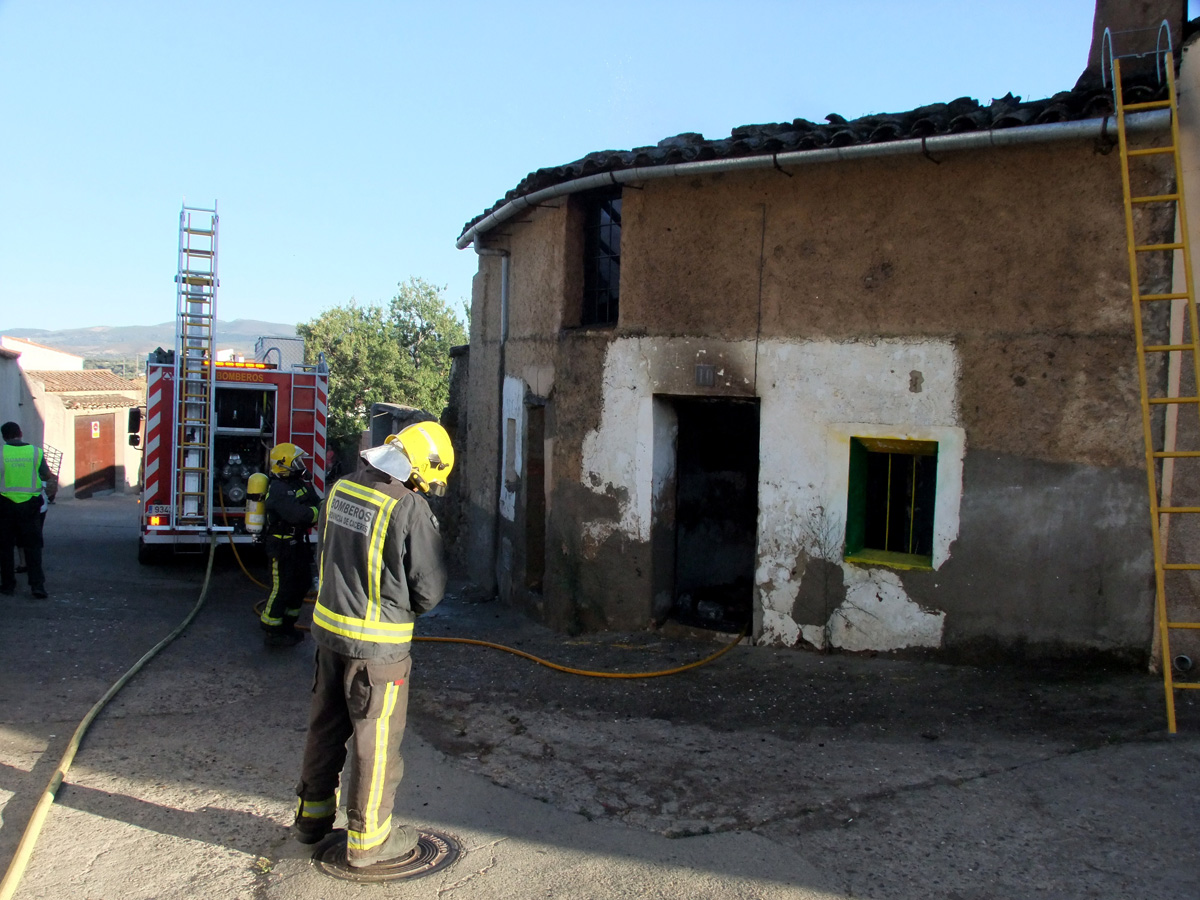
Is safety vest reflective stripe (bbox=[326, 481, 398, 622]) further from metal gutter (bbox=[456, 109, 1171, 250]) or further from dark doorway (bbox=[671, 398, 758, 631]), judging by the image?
dark doorway (bbox=[671, 398, 758, 631])

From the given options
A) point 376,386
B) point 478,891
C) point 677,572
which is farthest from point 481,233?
point 376,386

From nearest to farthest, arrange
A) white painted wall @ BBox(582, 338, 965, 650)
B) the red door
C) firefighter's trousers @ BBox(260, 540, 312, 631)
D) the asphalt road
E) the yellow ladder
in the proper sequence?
the asphalt road < the yellow ladder < white painted wall @ BBox(582, 338, 965, 650) < firefighter's trousers @ BBox(260, 540, 312, 631) < the red door

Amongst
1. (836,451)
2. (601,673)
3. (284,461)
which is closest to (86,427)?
(284,461)

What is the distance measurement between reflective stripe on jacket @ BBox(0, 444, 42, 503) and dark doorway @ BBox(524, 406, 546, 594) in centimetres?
476

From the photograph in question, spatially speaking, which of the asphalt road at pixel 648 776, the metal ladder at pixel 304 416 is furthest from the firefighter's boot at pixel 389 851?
the metal ladder at pixel 304 416

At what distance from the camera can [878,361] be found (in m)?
6.80

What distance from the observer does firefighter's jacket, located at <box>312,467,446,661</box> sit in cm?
396

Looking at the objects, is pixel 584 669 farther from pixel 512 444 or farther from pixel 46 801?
pixel 46 801

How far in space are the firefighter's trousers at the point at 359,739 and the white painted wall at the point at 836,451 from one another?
389 centimetres

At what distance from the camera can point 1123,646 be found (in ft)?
19.9

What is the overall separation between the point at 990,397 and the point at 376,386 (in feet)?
113

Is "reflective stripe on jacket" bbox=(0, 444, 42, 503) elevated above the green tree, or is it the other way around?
the green tree

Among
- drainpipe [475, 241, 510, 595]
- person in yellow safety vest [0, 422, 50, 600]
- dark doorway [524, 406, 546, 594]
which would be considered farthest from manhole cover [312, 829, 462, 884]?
person in yellow safety vest [0, 422, 50, 600]

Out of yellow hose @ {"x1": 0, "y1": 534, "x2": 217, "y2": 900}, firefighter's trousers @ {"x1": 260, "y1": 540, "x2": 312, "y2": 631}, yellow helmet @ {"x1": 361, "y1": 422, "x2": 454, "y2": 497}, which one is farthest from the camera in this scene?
firefighter's trousers @ {"x1": 260, "y1": 540, "x2": 312, "y2": 631}
